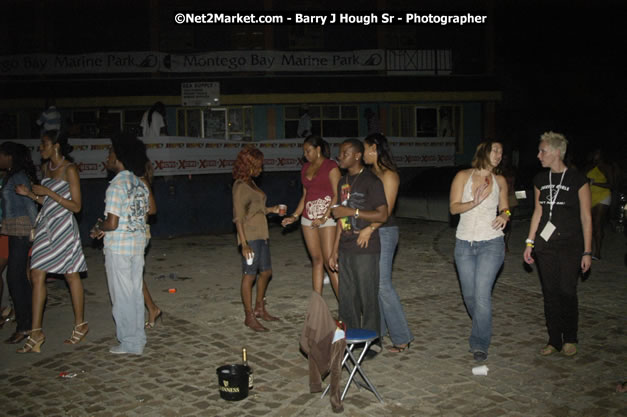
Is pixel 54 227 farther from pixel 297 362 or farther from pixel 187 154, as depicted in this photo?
pixel 187 154

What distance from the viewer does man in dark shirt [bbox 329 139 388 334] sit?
5641 mm

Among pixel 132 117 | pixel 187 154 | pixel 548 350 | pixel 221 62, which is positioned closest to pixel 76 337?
pixel 548 350

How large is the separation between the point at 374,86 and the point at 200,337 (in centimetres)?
1859

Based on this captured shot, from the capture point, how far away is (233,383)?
500cm

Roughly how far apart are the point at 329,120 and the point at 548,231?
19.4m

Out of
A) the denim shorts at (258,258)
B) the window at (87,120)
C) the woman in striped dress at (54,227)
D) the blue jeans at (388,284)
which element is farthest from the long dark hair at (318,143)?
the window at (87,120)

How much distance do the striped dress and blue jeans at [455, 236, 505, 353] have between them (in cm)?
400

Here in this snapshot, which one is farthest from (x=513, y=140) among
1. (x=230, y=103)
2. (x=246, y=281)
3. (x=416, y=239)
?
(x=246, y=281)

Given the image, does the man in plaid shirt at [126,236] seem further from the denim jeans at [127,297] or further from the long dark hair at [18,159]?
the long dark hair at [18,159]

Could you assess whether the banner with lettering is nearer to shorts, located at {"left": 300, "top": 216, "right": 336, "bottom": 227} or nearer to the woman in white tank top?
shorts, located at {"left": 300, "top": 216, "right": 336, "bottom": 227}

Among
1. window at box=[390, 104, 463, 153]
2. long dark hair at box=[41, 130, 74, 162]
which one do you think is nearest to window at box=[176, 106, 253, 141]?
window at box=[390, 104, 463, 153]

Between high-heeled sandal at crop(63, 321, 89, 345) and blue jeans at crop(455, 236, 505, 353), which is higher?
blue jeans at crop(455, 236, 505, 353)

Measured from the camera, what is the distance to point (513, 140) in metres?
30.2

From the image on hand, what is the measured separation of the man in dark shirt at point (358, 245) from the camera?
5.64 meters
